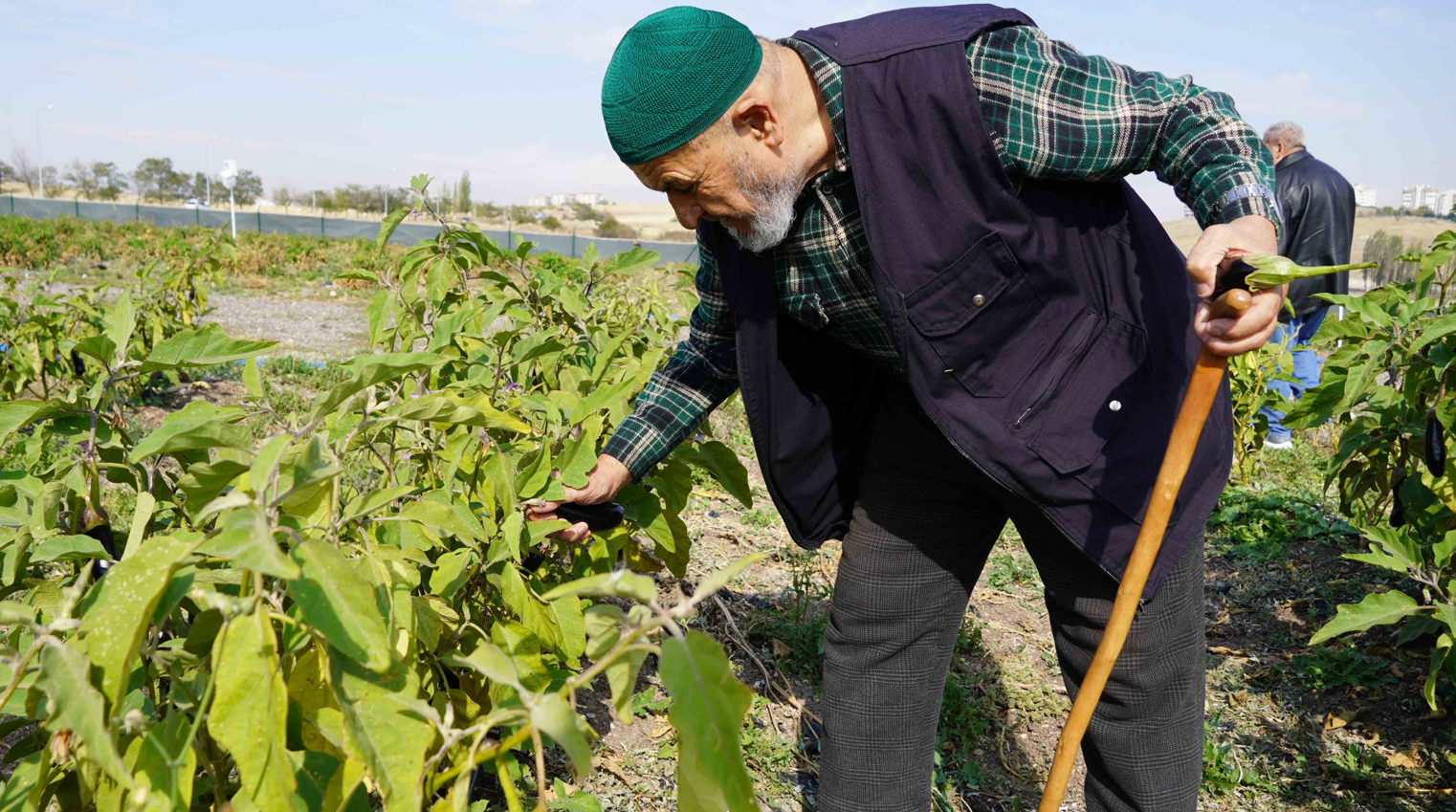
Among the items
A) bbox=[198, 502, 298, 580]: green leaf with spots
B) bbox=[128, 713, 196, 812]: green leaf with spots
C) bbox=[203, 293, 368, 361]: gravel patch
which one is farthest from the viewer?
bbox=[203, 293, 368, 361]: gravel patch

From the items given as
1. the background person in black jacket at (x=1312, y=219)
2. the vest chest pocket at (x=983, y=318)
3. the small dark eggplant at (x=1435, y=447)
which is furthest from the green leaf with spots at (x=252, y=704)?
the background person in black jacket at (x=1312, y=219)

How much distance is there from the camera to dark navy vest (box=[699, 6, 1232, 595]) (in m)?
1.45

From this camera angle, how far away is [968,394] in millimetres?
1517

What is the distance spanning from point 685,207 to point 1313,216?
15.7 ft

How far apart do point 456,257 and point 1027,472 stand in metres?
1.40

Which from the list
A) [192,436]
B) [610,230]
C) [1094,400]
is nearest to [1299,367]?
[1094,400]

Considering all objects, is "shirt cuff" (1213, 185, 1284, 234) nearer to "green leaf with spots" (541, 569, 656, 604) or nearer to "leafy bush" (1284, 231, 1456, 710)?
"leafy bush" (1284, 231, 1456, 710)

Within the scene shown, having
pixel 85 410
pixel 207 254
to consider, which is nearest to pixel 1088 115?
pixel 85 410

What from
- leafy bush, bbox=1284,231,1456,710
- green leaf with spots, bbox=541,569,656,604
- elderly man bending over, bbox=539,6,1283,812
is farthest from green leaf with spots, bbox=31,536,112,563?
leafy bush, bbox=1284,231,1456,710

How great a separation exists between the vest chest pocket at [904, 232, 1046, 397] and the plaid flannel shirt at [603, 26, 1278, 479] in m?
0.12

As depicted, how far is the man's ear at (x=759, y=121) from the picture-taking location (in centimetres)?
145

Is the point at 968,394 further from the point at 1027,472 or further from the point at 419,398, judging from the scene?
the point at 419,398

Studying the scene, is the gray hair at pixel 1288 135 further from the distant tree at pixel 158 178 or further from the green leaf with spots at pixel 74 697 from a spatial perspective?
the distant tree at pixel 158 178

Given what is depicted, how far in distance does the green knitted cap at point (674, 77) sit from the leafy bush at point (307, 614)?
1.33 ft
